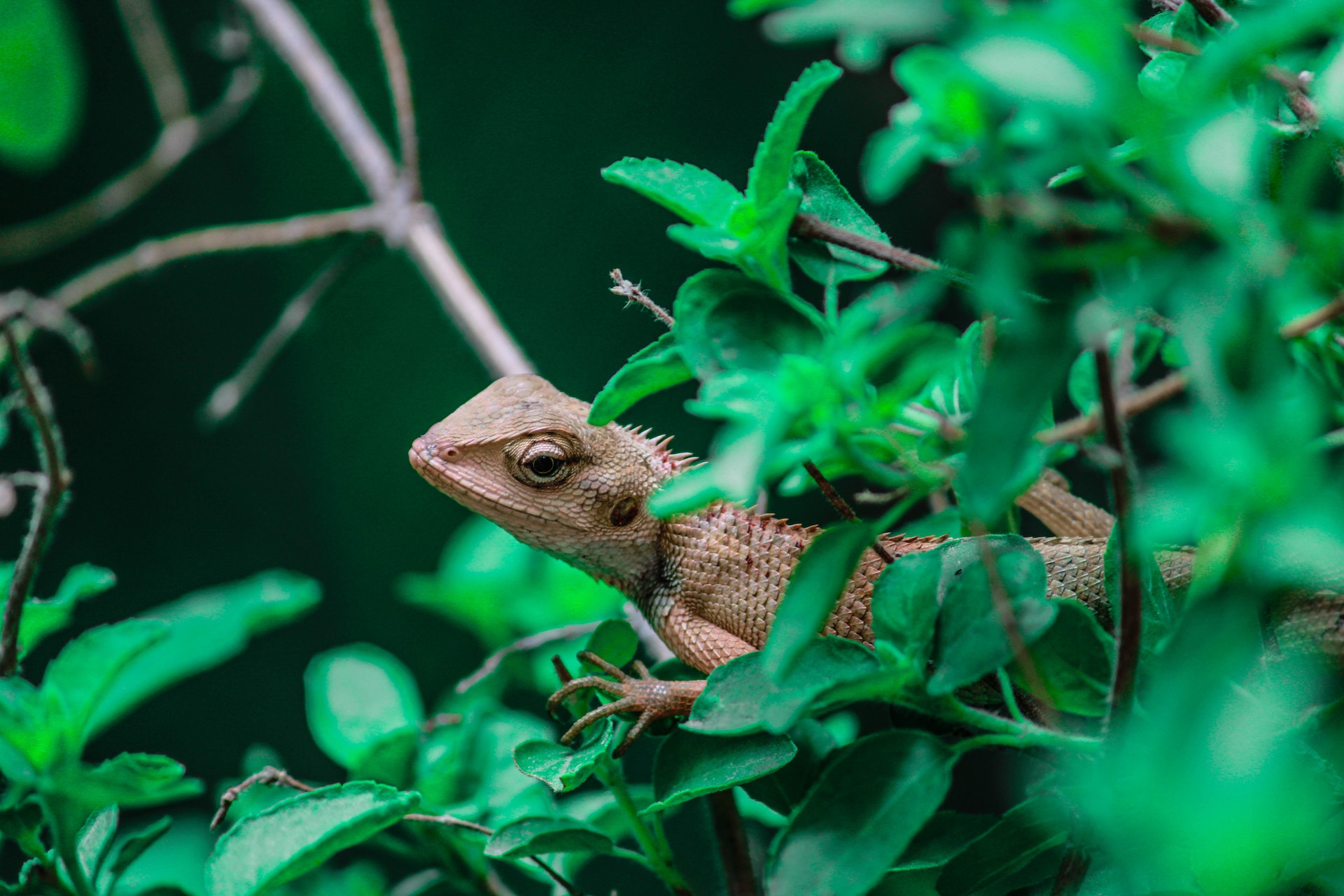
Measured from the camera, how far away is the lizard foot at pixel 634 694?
91cm

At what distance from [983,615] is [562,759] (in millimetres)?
374

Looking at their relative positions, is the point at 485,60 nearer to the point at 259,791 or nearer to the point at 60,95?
the point at 60,95

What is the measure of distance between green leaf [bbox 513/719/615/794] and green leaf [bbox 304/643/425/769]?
0.38m

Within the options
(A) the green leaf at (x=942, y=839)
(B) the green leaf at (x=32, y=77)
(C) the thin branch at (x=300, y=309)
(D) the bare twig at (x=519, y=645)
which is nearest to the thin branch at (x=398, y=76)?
(C) the thin branch at (x=300, y=309)

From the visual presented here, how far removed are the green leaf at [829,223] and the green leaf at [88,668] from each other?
2.13 feet

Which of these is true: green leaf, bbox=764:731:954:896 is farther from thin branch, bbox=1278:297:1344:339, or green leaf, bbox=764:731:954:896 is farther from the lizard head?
the lizard head

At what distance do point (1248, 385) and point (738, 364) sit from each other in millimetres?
268

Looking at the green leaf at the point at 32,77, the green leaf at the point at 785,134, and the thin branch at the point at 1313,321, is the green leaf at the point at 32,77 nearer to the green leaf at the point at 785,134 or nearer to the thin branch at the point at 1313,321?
the green leaf at the point at 785,134

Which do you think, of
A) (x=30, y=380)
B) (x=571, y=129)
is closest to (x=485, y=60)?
(x=571, y=129)

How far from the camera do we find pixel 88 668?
0.84 metres

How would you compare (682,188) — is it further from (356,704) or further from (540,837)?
(356,704)

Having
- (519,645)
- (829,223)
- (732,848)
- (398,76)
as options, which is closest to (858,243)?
(829,223)

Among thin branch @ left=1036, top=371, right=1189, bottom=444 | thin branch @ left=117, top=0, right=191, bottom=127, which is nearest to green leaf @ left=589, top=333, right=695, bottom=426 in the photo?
thin branch @ left=1036, top=371, right=1189, bottom=444

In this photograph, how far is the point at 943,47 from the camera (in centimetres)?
45
